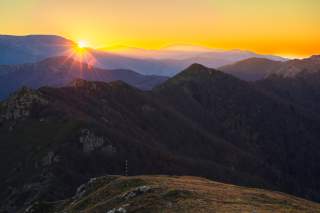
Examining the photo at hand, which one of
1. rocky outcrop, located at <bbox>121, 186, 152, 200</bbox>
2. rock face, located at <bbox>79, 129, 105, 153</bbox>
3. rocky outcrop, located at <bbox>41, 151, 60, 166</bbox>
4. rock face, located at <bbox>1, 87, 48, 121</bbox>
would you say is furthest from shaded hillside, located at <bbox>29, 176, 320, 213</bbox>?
rock face, located at <bbox>1, 87, 48, 121</bbox>

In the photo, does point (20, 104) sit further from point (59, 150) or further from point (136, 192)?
point (136, 192)

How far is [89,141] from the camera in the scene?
15938 cm

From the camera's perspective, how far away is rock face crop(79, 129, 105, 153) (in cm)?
15738

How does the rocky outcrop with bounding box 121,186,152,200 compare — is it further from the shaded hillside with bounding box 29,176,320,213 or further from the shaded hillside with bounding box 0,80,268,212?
the shaded hillside with bounding box 0,80,268,212

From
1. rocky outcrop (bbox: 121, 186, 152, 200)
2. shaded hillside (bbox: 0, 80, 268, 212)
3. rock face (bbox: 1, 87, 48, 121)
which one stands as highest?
rocky outcrop (bbox: 121, 186, 152, 200)

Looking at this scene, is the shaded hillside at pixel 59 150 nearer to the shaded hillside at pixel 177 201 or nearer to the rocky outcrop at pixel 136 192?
the shaded hillside at pixel 177 201

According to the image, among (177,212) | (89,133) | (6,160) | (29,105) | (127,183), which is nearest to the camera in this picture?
(177,212)

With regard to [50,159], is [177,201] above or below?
above

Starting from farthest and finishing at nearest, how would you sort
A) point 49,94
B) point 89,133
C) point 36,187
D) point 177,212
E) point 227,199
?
point 49,94 → point 89,133 → point 36,187 → point 227,199 → point 177,212

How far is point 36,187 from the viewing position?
129 meters

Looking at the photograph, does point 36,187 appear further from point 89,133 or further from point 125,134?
point 125,134

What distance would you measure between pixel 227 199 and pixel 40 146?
119511 millimetres

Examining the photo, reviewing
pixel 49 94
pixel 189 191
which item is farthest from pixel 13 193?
pixel 189 191

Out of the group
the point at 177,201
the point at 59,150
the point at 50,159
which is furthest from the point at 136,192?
the point at 59,150
